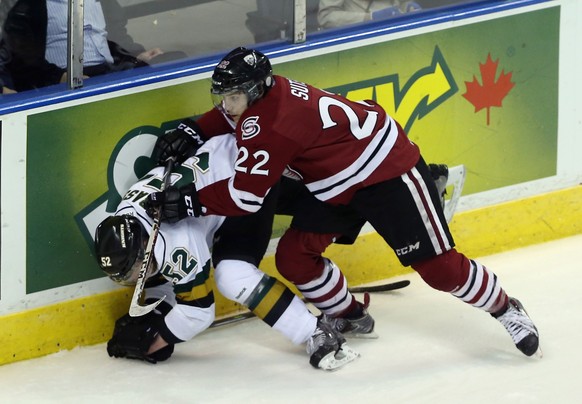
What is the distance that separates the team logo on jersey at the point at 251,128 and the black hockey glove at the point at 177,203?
281 mm

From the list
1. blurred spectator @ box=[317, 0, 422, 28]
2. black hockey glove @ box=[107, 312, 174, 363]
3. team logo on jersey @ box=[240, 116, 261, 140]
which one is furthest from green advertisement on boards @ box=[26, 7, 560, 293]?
team logo on jersey @ box=[240, 116, 261, 140]

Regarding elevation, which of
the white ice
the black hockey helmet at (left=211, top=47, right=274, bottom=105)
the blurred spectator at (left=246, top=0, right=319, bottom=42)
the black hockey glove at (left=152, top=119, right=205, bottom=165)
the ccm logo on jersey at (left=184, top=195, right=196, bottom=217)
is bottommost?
the white ice

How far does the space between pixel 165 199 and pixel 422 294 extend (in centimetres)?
128

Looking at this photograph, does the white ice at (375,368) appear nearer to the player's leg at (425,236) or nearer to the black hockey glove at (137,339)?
the black hockey glove at (137,339)

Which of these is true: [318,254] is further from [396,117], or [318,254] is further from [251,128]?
[396,117]

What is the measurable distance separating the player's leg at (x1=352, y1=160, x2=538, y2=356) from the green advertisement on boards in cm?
70

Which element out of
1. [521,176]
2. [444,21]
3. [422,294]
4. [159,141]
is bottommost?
[422,294]

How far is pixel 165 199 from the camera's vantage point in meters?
4.24

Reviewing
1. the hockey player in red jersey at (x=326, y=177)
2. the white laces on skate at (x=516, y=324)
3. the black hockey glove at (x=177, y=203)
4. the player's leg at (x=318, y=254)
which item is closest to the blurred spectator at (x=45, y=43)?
the hockey player in red jersey at (x=326, y=177)

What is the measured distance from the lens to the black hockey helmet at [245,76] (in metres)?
4.12

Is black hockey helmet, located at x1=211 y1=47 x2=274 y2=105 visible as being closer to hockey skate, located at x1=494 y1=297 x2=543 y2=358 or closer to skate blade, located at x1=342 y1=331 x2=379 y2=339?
skate blade, located at x1=342 y1=331 x2=379 y2=339

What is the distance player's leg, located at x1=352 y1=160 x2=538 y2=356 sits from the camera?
432 cm

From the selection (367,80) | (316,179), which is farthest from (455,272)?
(367,80)

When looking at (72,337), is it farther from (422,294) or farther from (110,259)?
(422,294)
